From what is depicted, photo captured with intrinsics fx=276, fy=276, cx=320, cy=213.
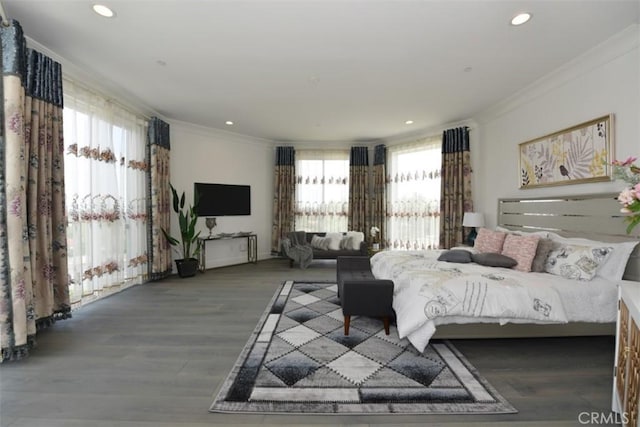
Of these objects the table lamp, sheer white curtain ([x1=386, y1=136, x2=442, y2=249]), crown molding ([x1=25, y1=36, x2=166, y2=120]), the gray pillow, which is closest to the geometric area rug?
the gray pillow

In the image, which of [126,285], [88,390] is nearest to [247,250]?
[126,285]

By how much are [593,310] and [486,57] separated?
2.62 meters

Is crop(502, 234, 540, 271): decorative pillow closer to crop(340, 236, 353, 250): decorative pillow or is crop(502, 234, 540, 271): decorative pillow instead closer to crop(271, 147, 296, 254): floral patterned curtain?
crop(340, 236, 353, 250): decorative pillow

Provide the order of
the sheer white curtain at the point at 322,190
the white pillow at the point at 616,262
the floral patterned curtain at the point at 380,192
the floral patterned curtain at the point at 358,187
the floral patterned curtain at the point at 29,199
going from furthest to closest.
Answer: the sheer white curtain at the point at 322,190, the floral patterned curtain at the point at 358,187, the floral patterned curtain at the point at 380,192, the white pillow at the point at 616,262, the floral patterned curtain at the point at 29,199

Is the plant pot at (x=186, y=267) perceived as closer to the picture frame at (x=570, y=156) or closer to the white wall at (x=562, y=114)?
the white wall at (x=562, y=114)

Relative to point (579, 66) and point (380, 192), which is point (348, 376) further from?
point (380, 192)

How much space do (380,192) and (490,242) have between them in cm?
311

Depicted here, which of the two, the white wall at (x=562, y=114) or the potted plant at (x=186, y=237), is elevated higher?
the white wall at (x=562, y=114)

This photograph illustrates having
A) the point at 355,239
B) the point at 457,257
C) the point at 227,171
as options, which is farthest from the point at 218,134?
the point at 457,257

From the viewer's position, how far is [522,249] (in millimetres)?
3027

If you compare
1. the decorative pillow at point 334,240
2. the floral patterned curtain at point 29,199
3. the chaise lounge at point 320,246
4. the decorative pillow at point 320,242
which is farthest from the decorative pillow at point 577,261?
the floral patterned curtain at point 29,199

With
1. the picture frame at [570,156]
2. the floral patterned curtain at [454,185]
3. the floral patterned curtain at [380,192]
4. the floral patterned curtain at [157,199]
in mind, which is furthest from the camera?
the floral patterned curtain at [380,192]

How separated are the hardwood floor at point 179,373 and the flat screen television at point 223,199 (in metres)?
2.59

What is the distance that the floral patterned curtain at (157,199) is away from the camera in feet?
15.1
